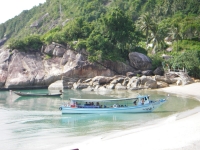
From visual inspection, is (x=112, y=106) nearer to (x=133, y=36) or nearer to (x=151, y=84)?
(x=151, y=84)

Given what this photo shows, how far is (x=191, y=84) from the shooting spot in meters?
51.0

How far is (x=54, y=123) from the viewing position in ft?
101

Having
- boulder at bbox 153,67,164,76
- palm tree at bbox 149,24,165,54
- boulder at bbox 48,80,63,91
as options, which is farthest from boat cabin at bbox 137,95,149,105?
palm tree at bbox 149,24,165,54

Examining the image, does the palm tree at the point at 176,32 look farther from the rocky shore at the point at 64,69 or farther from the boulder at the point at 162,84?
the boulder at the point at 162,84

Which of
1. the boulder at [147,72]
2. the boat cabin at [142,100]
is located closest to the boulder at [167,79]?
the boulder at [147,72]

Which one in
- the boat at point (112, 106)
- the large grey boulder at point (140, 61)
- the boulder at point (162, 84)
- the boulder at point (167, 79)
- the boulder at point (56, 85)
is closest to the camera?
the boat at point (112, 106)

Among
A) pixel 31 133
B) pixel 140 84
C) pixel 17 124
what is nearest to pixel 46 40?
pixel 140 84

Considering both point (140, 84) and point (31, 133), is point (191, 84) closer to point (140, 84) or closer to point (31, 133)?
point (140, 84)

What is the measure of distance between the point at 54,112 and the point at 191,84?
25605mm

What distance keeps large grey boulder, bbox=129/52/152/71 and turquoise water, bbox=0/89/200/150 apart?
22.4 meters

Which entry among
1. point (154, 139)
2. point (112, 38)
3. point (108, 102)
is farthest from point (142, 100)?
point (112, 38)

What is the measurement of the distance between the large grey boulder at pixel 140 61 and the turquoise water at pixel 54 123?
22.4 metres

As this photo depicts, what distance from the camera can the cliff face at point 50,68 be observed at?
64500 millimetres

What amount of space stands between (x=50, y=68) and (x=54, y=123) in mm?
37299
